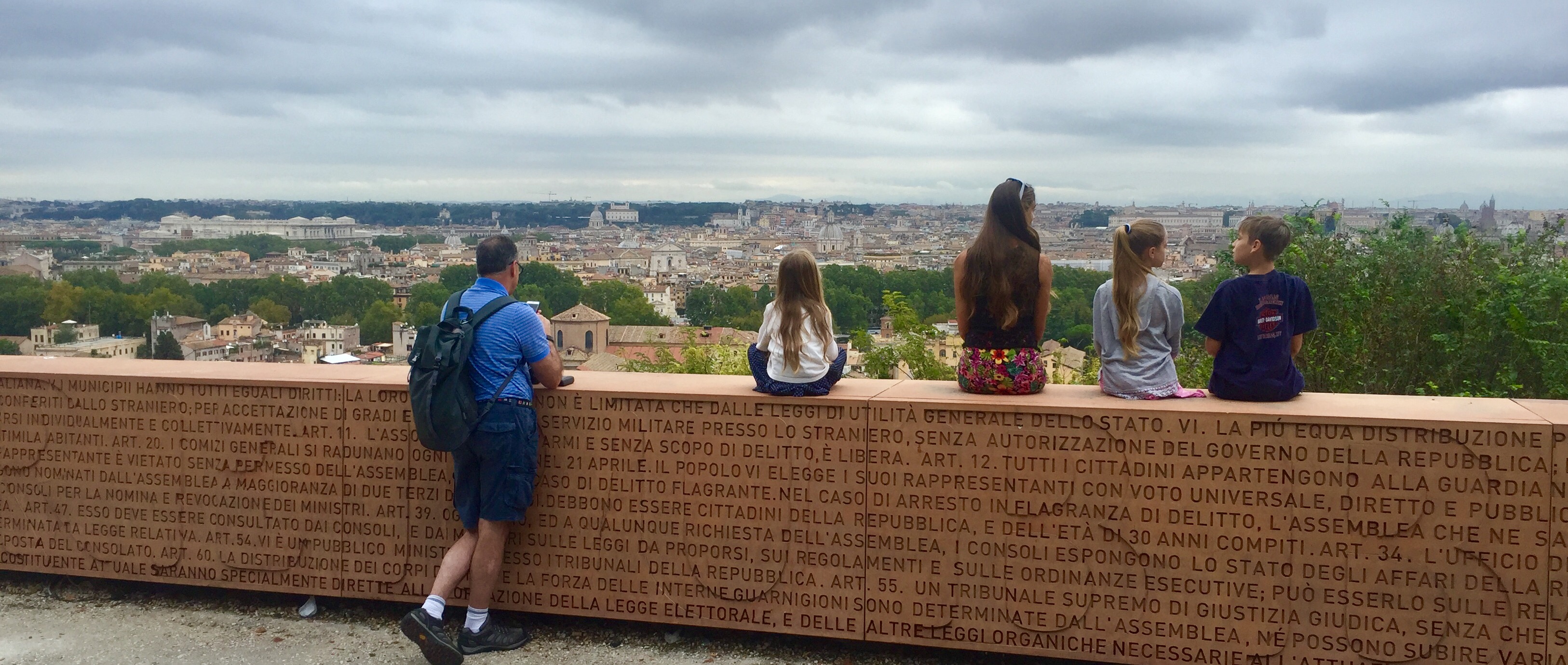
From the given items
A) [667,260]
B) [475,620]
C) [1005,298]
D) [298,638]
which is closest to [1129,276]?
[1005,298]

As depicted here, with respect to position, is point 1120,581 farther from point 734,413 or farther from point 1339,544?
point 734,413

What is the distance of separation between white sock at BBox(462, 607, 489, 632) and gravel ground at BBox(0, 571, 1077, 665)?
0.33 feet

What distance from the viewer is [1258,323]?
4.16 m

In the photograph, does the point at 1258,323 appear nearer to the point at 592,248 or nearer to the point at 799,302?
the point at 799,302

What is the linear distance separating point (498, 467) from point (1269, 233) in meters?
2.76

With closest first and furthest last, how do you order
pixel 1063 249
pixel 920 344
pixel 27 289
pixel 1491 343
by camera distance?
pixel 1491 343 → pixel 920 344 → pixel 1063 249 → pixel 27 289

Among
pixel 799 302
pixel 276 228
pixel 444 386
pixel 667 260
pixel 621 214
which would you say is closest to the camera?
pixel 444 386

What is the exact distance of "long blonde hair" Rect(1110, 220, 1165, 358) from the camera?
14.0 ft

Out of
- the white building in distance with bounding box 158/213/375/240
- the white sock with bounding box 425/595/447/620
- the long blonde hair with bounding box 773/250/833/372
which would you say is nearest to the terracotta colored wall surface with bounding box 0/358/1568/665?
the long blonde hair with bounding box 773/250/833/372

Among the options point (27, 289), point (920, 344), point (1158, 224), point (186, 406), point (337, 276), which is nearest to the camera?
point (1158, 224)

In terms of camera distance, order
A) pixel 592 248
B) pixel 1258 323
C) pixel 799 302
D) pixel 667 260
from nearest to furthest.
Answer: pixel 1258 323 < pixel 799 302 < pixel 667 260 < pixel 592 248

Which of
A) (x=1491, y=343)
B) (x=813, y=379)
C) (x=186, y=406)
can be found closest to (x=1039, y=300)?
(x=813, y=379)

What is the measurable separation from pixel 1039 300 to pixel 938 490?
0.79m

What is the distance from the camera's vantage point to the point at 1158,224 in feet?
14.7
